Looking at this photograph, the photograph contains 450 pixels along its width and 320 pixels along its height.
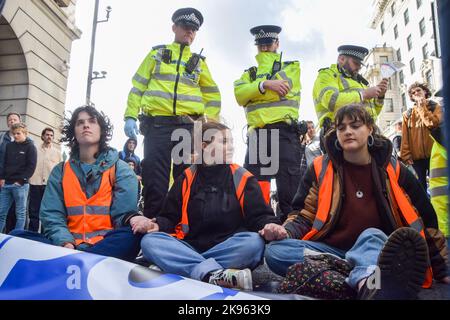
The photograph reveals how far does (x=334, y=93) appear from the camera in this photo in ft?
14.0

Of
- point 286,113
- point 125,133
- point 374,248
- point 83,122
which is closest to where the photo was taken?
point 374,248

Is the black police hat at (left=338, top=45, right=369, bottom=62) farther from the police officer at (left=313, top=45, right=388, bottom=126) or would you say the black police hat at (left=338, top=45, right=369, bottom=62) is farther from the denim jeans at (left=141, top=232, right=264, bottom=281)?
the denim jeans at (left=141, top=232, right=264, bottom=281)

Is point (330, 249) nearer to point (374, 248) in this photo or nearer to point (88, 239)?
point (374, 248)

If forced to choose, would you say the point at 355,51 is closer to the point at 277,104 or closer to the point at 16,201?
the point at 277,104

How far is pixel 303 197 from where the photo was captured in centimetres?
273

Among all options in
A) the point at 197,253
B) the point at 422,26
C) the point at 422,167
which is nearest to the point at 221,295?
the point at 197,253

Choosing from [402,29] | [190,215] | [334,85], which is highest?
[402,29]

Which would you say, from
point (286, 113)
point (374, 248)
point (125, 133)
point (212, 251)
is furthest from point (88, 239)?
point (286, 113)

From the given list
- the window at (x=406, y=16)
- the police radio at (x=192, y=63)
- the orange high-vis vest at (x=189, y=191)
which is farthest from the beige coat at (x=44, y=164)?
the window at (x=406, y=16)

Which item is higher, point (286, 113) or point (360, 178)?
point (286, 113)

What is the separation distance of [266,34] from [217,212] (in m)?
2.52

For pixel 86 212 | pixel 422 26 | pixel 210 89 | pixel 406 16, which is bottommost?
pixel 86 212

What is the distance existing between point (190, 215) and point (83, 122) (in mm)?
1131

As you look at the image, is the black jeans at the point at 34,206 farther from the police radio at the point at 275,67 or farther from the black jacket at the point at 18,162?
the police radio at the point at 275,67
